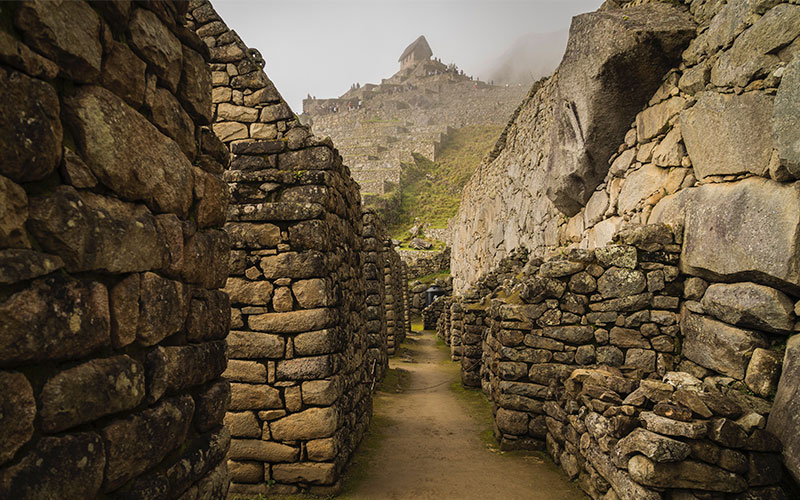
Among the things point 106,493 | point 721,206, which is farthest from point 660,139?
point 106,493

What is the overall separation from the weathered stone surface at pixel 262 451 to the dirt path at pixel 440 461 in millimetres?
827

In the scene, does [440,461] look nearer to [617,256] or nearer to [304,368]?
[304,368]

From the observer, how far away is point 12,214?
1319 millimetres

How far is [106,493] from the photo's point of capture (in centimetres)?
165

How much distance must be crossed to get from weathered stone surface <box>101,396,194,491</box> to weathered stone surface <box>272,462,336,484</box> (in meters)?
2.87

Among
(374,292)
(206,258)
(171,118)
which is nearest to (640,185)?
(206,258)

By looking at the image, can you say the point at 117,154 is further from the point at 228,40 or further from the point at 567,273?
the point at 567,273

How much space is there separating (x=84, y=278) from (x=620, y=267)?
219 inches

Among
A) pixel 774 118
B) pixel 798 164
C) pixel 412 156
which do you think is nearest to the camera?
pixel 798 164

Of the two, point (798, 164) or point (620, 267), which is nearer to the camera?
point (798, 164)

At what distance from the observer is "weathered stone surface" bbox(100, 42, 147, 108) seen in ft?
5.86

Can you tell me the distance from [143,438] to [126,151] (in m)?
1.25

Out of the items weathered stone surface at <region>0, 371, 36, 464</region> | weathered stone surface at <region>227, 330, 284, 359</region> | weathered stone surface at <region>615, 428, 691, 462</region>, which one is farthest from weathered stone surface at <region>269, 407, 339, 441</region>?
weathered stone surface at <region>0, 371, 36, 464</region>

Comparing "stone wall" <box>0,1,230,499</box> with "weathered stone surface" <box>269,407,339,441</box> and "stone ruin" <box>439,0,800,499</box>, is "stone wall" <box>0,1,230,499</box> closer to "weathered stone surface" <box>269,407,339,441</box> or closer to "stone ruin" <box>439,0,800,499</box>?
"weathered stone surface" <box>269,407,339,441</box>
